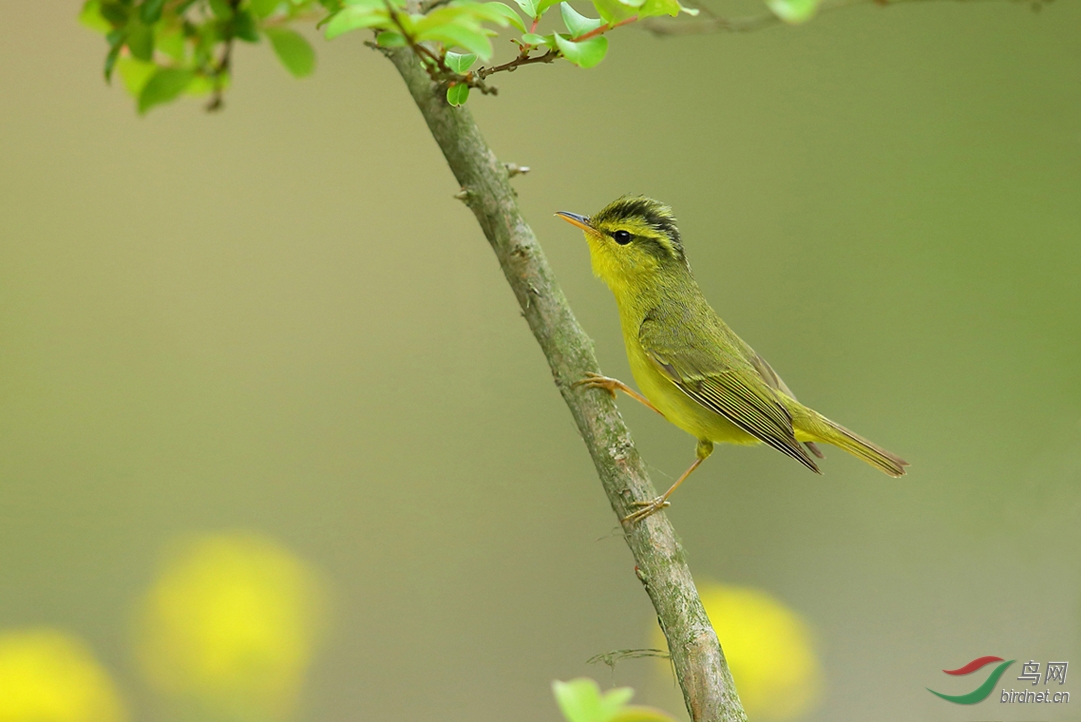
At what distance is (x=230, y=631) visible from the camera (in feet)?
5.23

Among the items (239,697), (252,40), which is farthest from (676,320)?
(252,40)

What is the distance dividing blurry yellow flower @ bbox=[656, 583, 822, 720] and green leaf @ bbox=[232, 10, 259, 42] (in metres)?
1.19

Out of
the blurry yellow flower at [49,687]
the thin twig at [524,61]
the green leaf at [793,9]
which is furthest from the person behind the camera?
the blurry yellow flower at [49,687]

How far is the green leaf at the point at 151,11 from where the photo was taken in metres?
0.81

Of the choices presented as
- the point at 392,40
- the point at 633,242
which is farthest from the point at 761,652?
the point at 392,40

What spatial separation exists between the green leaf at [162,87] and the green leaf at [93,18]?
6 centimetres

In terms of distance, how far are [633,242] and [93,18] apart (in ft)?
4.17

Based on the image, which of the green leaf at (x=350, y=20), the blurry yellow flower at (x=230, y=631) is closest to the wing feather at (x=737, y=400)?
the blurry yellow flower at (x=230, y=631)

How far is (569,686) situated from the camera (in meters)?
0.72

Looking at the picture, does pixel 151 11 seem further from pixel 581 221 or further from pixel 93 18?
pixel 581 221

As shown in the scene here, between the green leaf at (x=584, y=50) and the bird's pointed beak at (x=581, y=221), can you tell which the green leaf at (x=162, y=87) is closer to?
the green leaf at (x=584, y=50)

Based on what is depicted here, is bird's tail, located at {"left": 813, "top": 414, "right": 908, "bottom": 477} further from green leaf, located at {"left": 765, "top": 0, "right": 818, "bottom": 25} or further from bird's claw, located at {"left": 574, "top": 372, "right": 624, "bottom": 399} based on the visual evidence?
green leaf, located at {"left": 765, "top": 0, "right": 818, "bottom": 25}

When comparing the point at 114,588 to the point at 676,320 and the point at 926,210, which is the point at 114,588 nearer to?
the point at 676,320

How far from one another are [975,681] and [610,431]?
1.44m
